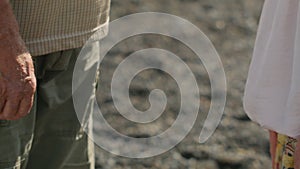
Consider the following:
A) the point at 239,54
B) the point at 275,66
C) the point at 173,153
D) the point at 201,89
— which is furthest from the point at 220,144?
the point at 275,66

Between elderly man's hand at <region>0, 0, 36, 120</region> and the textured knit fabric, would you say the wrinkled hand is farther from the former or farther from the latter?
the textured knit fabric

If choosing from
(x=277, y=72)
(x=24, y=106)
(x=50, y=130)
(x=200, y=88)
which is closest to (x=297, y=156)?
(x=277, y=72)

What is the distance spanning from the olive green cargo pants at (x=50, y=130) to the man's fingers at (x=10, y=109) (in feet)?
0.35

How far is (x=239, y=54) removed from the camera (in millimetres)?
4492

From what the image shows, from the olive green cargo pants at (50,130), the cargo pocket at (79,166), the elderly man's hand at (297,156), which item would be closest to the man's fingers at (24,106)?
the olive green cargo pants at (50,130)

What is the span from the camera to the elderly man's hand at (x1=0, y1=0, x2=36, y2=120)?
5.72ft

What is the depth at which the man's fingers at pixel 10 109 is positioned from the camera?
1.77 metres

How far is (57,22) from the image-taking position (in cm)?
197

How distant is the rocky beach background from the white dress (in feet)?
5.44

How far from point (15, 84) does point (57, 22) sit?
10.5 inches

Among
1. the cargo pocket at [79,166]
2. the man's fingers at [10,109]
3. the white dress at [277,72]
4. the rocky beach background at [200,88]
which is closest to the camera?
the white dress at [277,72]

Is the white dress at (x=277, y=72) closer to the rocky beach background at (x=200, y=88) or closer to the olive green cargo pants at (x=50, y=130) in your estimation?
the olive green cargo pants at (x=50, y=130)

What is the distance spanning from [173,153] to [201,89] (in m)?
0.67

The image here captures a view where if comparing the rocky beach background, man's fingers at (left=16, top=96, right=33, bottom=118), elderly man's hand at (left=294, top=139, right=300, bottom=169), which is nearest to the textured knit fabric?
man's fingers at (left=16, top=96, right=33, bottom=118)
